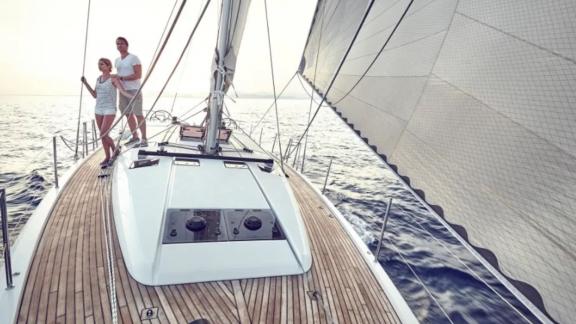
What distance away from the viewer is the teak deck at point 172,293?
178cm

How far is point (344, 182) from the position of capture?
29.4 feet

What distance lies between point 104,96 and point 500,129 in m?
4.44

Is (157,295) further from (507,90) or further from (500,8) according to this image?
(500,8)

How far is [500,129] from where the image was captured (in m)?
1.41

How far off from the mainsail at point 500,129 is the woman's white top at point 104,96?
364cm

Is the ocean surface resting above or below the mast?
below

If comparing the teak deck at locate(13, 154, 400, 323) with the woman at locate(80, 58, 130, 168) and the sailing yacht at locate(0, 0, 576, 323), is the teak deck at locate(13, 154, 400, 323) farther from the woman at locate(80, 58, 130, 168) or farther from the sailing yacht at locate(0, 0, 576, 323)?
the woman at locate(80, 58, 130, 168)

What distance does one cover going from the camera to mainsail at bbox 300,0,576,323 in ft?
3.74

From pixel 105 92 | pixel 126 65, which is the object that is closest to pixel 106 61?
pixel 126 65

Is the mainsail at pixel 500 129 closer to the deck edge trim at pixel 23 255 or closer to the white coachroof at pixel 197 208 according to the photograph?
the white coachroof at pixel 197 208

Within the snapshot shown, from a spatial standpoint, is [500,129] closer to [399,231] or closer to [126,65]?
[126,65]

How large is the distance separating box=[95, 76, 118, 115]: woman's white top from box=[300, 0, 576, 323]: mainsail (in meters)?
3.64

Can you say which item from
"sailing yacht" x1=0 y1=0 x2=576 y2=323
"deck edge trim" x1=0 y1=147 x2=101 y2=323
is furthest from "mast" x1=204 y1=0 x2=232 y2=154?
"deck edge trim" x1=0 y1=147 x2=101 y2=323

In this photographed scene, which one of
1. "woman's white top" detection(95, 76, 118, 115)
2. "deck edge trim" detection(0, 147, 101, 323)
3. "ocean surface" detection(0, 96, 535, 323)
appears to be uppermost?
"woman's white top" detection(95, 76, 118, 115)
